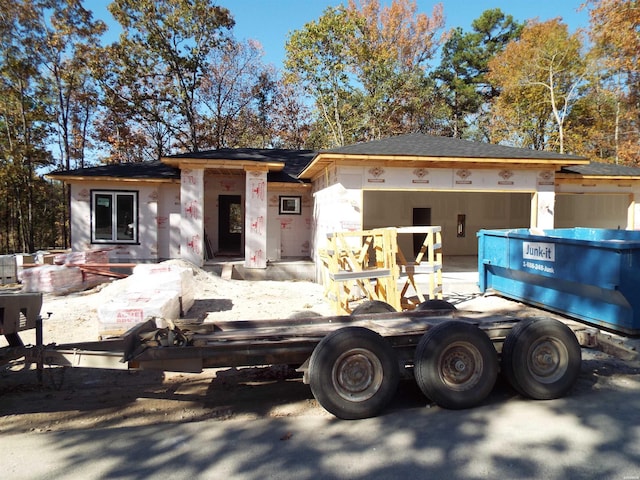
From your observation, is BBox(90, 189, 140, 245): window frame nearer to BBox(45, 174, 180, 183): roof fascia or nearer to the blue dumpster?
BBox(45, 174, 180, 183): roof fascia

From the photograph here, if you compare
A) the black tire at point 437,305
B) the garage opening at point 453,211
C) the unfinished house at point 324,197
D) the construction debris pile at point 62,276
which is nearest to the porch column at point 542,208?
the unfinished house at point 324,197

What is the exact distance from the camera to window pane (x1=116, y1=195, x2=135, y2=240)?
1462cm

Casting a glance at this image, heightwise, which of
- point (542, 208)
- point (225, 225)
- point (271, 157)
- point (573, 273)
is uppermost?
point (271, 157)

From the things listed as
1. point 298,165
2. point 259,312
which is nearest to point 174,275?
point 259,312

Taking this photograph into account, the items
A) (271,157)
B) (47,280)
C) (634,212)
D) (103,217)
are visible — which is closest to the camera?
(47,280)

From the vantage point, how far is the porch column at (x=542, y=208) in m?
12.1

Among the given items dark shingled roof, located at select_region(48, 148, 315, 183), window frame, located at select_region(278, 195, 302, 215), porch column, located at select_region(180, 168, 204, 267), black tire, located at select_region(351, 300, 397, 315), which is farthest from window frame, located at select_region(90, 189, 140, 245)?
black tire, located at select_region(351, 300, 397, 315)

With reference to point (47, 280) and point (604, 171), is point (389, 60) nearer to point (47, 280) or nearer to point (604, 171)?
point (604, 171)

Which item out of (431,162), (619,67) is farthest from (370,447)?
(619,67)

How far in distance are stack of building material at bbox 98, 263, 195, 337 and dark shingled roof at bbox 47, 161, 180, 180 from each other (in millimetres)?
6465

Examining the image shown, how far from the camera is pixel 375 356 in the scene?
3721 mm

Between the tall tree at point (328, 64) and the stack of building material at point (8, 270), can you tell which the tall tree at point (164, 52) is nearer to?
the tall tree at point (328, 64)

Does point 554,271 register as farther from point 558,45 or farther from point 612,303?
point 558,45

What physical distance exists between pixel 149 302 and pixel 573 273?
6.42 meters
